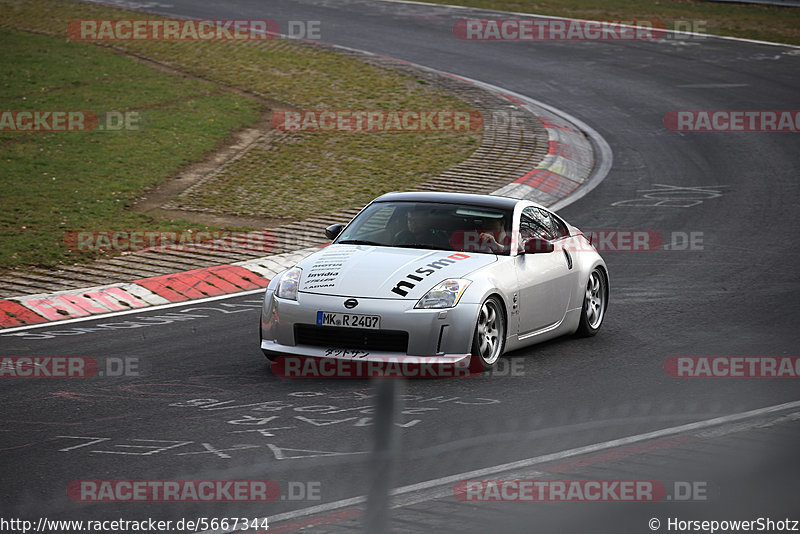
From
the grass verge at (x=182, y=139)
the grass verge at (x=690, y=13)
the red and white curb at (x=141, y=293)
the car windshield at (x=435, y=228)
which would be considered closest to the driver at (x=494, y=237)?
the car windshield at (x=435, y=228)

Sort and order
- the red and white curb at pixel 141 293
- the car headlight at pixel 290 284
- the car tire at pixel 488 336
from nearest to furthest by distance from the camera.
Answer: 1. the car tire at pixel 488 336
2. the car headlight at pixel 290 284
3. the red and white curb at pixel 141 293

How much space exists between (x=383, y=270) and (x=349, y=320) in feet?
2.02

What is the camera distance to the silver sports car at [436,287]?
8.85m

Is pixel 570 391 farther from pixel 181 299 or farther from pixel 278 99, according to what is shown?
pixel 278 99

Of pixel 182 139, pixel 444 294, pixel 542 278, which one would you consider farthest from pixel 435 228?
pixel 182 139

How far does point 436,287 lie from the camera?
29.8ft

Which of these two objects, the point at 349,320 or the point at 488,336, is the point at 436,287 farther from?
the point at 349,320

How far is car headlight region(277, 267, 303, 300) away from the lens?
9.20 m

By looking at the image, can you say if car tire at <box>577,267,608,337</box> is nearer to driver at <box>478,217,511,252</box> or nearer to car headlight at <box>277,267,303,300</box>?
driver at <box>478,217,511,252</box>

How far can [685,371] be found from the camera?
9.26 m

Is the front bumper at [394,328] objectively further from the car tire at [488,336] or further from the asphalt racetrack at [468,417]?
the asphalt racetrack at [468,417]

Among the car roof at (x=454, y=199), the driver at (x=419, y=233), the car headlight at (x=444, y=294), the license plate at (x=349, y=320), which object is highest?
the car roof at (x=454, y=199)

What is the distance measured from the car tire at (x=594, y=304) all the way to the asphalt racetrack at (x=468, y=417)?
17 cm

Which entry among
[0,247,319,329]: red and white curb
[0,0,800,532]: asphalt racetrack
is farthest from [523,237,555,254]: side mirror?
[0,247,319,329]: red and white curb
